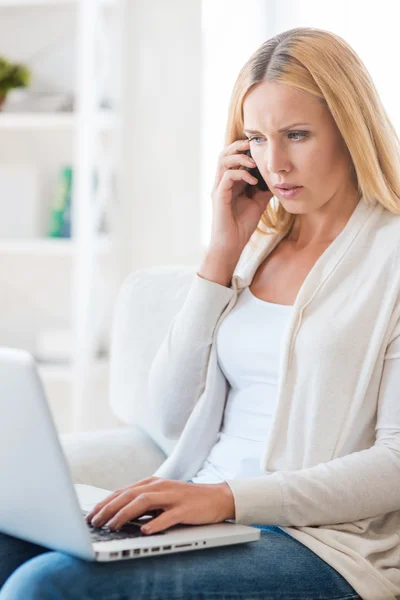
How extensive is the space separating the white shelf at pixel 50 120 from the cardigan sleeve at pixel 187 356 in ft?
4.35

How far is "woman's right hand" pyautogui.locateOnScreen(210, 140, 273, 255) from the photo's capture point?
1.54 meters

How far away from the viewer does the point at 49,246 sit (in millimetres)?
2777

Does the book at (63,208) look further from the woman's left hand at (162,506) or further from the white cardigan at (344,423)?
the woman's left hand at (162,506)

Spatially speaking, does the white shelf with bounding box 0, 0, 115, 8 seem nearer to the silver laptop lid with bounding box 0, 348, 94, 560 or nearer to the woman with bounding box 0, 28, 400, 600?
the woman with bounding box 0, 28, 400, 600

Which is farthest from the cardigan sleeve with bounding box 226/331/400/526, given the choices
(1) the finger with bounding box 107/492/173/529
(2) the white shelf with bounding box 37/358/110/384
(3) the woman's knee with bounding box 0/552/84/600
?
(2) the white shelf with bounding box 37/358/110/384

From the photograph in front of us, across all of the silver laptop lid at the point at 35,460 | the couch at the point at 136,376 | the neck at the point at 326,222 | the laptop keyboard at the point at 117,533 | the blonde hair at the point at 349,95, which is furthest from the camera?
the couch at the point at 136,376

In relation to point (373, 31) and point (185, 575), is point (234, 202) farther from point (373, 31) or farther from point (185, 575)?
point (373, 31)

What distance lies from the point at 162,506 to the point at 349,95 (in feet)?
2.21

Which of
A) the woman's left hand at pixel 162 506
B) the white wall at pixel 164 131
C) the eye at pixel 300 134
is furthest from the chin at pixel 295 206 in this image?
the white wall at pixel 164 131

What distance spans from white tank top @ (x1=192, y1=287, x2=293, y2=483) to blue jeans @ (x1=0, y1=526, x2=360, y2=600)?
215mm

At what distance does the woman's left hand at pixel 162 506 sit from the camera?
3.58 feet

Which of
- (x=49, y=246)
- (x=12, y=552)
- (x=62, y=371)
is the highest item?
(x=49, y=246)

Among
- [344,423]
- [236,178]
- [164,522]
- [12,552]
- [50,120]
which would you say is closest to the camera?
[164,522]

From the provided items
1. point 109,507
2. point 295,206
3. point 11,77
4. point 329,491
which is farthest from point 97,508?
point 11,77
